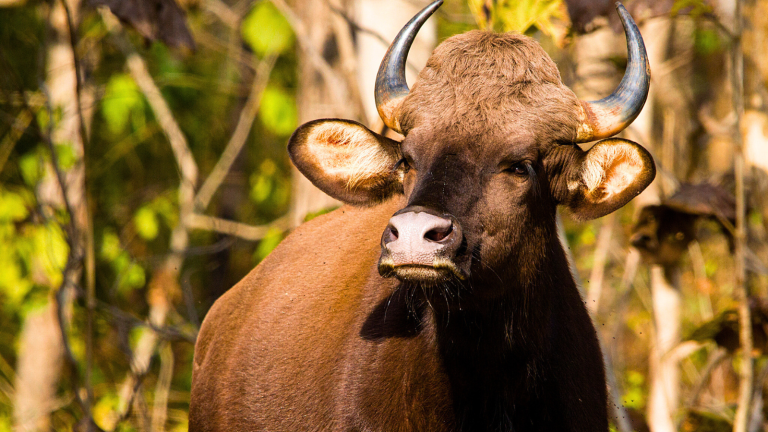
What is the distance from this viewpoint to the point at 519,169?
143 inches

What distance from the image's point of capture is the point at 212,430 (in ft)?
16.7

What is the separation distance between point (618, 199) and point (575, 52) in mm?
5958

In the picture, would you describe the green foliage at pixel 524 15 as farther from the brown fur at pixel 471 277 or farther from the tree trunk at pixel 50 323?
the tree trunk at pixel 50 323

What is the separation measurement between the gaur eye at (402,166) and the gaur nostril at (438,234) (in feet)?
2.69

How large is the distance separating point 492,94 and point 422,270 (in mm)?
1059

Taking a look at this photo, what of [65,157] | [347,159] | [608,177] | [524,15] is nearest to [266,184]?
[65,157]

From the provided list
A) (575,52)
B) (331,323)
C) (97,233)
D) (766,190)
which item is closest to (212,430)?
(331,323)

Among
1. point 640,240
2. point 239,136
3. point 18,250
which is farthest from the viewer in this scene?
point 239,136

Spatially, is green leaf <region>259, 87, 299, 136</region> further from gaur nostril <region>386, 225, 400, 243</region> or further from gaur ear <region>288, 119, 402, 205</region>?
gaur nostril <region>386, 225, 400, 243</region>

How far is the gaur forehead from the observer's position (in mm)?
3683

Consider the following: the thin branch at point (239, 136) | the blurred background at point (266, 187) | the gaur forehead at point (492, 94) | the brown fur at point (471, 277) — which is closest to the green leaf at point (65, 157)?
the blurred background at point (266, 187)

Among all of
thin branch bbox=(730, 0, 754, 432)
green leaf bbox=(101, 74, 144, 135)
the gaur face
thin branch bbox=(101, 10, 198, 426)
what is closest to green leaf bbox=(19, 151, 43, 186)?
green leaf bbox=(101, 74, 144, 135)

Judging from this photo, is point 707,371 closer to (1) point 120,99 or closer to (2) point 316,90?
(2) point 316,90

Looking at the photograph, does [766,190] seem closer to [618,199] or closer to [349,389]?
[618,199]
